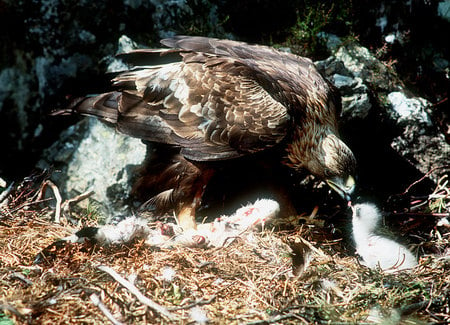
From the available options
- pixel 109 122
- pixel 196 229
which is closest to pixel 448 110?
pixel 196 229

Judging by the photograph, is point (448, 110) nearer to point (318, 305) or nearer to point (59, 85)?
point (318, 305)

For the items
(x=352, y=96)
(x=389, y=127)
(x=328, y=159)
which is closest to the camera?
(x=328, y=159)

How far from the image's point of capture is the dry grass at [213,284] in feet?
7.87

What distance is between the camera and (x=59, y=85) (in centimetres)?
436

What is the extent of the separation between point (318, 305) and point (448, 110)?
3405 mm

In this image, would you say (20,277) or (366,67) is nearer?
(20,277)

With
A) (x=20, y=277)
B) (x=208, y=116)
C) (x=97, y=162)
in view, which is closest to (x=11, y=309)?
Answer: (x=20, y=277)

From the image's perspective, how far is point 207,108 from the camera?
3490 mm

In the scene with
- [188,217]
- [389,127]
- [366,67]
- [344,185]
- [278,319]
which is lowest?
[188,217]

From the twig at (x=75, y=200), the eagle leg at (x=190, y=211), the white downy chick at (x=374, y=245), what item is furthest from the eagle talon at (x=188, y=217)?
the white downy chick at (x=374, y=245)

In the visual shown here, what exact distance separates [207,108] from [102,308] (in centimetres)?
174

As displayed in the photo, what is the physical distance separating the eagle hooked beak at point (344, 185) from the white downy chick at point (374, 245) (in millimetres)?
118

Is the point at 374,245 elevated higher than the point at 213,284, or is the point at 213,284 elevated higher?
the point at 213,284

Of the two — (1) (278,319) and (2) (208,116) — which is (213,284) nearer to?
(1) (278,319)
